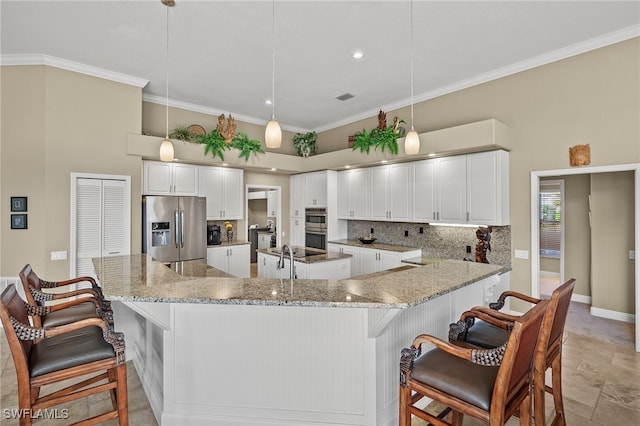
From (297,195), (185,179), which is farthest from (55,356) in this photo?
(297,195)

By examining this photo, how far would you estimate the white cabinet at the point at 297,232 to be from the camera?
22.7ft

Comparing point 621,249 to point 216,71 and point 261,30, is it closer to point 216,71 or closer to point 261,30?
point 261,30

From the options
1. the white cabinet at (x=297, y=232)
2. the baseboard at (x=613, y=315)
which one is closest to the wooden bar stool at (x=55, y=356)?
the white cabinet at (x=297, y=232)

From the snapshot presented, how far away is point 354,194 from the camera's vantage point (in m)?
6.11

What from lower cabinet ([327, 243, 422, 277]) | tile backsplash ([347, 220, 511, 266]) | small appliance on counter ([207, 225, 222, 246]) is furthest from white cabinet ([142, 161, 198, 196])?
tile backsplash ([347, 220, 511, 266])

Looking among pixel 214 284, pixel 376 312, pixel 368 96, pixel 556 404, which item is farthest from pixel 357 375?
pixel 368 96

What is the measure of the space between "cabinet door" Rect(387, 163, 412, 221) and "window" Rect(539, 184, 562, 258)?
11.8 feet

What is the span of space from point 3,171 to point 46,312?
3011 mm

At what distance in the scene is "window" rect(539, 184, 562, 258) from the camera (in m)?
6.87

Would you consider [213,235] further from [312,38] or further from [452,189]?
[452,189]

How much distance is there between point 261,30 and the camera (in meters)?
3.42

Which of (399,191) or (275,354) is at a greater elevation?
(399,191)

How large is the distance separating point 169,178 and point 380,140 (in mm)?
3478

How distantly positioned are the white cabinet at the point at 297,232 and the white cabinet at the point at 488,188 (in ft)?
11.3
